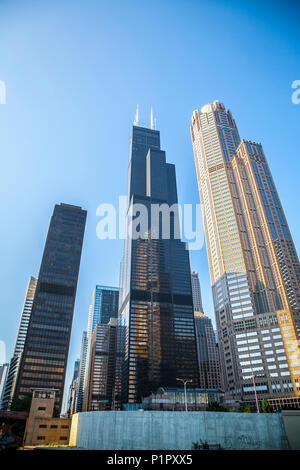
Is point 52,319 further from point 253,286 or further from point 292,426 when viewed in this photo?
point 292,426

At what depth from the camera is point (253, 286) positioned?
161 m

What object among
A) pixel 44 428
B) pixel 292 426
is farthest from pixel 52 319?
pixel 292 426

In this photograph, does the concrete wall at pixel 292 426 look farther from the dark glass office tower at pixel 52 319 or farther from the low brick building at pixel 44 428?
the dark glass office tower at pixel 52 319

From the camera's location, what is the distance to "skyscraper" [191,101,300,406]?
137 metres

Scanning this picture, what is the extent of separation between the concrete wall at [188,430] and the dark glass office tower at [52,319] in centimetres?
11865

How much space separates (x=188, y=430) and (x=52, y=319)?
5728 inches

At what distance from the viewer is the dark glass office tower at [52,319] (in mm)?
147750

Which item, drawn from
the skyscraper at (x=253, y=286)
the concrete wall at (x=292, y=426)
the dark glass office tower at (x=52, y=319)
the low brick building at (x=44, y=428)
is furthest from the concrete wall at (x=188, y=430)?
the dark glass office tower at (x=52, y=319)

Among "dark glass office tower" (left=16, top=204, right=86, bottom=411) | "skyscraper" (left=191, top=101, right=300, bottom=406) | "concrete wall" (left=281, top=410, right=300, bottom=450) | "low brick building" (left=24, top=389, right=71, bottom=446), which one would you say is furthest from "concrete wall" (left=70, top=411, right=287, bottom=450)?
"dark glass office tower" (left=16, top=204, right=86, bottom=411)

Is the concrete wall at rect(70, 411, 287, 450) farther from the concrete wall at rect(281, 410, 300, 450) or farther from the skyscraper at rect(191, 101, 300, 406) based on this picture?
the skyscraper at rect(191, 101, 300, 406)

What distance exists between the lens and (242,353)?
5753 inches
